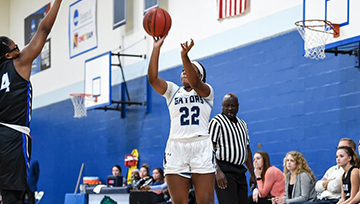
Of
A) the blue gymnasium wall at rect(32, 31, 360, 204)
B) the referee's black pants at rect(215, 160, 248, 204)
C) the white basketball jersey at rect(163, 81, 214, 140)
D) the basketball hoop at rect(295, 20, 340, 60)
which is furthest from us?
the blue gymnasium wall at rect(32, 31, 360, 204)

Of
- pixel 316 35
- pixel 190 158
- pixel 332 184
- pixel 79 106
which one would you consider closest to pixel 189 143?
pixel 190 158

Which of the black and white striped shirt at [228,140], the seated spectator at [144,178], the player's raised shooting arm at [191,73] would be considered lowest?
the seated spectator at [144,178]

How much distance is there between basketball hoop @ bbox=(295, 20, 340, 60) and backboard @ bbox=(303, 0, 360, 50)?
0.07m

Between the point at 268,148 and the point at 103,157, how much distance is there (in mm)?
6528

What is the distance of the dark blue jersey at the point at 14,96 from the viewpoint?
16.2 ft

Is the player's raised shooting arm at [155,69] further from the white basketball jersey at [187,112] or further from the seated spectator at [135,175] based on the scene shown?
the seated spectator at [135,175]

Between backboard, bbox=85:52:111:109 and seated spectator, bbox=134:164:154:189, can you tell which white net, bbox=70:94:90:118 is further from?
seated spectator, bbox=134:164:154:189

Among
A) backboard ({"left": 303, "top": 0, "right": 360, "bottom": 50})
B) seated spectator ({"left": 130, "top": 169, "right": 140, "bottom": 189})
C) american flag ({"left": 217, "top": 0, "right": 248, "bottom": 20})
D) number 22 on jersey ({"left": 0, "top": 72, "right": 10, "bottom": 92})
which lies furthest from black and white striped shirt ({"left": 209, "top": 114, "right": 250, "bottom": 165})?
seated spectator ({"left": 130, "top": 169, "right": 140, "bottom": 189})

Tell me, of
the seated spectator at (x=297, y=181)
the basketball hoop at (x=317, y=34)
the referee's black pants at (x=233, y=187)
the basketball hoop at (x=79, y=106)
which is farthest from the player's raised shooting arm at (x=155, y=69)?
the basketball hoop at (x=79, y=106)

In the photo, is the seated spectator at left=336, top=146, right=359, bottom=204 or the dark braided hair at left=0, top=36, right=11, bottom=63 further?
the seated spectator at left=336, top=146, right=359, bottom=204

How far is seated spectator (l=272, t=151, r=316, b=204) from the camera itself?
830cm

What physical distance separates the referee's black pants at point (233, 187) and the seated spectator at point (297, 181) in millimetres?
1200

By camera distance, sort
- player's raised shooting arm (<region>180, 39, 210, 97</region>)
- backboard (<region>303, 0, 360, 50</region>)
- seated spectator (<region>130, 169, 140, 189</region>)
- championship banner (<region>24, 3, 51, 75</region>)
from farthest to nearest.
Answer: championship banner (<region>24, 3, 51, 75</region>) → seated spectator (<region>130, 169, 140, 189</region>) → backboard (<region>303, 0, 360, 50</region>) → player's raised shooting arm (<region>180, 39, 210, 97</region>)

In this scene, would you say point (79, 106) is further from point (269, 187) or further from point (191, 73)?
point (191, 73)
